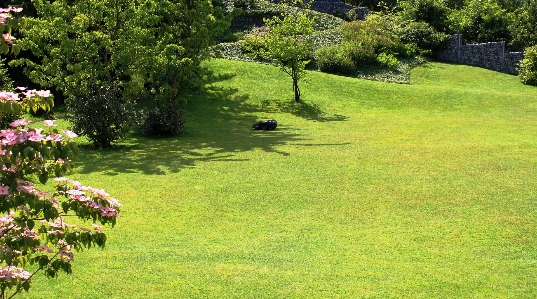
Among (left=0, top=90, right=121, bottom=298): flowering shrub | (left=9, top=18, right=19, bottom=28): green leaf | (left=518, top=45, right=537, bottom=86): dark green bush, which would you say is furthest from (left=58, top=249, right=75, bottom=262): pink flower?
(left=518, top=45, right=537, bottom=86): dark green bush

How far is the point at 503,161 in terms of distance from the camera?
2094 centimetres

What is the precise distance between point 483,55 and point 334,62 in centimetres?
1425

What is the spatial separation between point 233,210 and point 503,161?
10.8 m

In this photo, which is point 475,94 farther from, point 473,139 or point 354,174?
point 354,174

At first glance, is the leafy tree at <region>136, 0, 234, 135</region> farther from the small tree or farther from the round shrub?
the round shrub

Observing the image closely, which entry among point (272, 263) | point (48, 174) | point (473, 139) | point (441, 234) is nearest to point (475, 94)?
point (473, 139)

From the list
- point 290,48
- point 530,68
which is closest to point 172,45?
point 290,48

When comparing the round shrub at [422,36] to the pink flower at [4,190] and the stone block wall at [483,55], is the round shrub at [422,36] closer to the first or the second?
the stone block wall at [483,55]

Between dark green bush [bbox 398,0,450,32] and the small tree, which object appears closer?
the small tree

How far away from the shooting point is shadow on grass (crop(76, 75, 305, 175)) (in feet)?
72.1

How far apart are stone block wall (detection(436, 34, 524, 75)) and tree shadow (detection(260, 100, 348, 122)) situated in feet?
67.5

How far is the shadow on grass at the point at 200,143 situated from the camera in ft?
72.1

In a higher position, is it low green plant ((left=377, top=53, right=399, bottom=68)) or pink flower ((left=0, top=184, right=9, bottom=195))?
low green plant ((left=377, top=53, right=399, bottom=68))

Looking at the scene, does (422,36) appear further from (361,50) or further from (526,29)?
(526,29)
